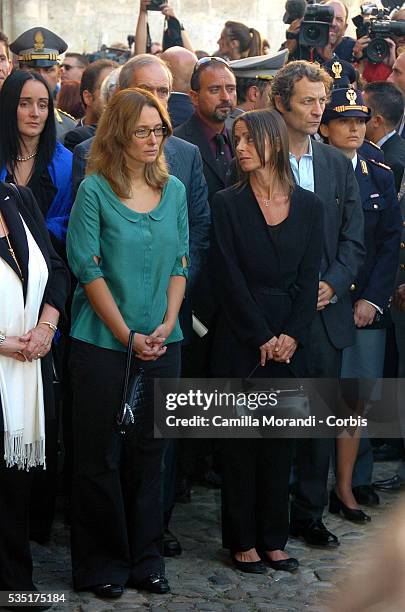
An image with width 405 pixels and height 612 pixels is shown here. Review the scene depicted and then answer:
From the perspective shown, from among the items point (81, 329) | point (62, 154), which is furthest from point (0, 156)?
point (81, 329)

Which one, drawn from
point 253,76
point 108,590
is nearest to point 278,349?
point 108,590

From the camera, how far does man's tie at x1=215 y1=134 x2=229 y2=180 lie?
592 centimetres

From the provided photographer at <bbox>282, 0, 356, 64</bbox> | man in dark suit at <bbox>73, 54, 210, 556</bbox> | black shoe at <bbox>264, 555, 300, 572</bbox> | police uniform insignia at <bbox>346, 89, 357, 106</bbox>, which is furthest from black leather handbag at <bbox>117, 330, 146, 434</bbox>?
photographer at <bbox>282, 0, 356, 64</bbox>

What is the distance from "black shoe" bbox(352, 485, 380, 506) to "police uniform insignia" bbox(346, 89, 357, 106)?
84.4 inches

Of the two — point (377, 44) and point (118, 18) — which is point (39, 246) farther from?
point (118, 18)

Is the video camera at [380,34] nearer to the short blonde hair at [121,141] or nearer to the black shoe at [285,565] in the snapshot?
the short blonde hair at [121,141]

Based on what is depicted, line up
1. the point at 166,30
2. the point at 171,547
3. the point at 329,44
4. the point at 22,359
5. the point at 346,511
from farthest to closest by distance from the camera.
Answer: the point at 166,30
the point at 329,44
the point at 346,511
the point at 171,547
the point at 22,359

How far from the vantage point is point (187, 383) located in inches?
219

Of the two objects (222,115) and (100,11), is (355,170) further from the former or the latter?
(100,11)

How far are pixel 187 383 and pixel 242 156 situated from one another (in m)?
1.24

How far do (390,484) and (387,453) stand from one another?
25.5 inches

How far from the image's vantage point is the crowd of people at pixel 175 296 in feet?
14.6

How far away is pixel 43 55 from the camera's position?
7.54 meters

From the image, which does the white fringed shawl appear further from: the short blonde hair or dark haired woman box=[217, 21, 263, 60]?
dark haired woman box=[217, 21, 263, 60]
